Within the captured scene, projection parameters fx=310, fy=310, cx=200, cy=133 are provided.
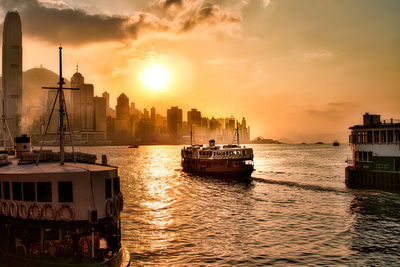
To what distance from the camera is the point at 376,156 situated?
5678 centimetres

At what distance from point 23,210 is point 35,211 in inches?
43.2

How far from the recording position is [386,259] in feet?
83.4

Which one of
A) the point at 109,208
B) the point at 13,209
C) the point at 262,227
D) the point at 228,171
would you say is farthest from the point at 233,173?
the point at 13,209

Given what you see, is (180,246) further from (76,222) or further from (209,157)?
(209,157)

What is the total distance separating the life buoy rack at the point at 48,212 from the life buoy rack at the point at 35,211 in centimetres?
28

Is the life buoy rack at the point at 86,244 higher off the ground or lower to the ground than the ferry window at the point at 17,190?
lower

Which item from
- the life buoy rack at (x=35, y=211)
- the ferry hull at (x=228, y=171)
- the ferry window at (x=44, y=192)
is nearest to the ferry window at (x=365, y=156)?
the ferry hull at (x=228, y=171)

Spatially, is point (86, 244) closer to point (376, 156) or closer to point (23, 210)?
point (23, 210)

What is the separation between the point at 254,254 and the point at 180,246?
674 cm

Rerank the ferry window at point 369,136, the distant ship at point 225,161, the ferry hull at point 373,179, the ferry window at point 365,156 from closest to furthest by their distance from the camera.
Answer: the ferry hull at point 373,179 < the ferry window at point 369,136 < the ferry window at point 365,156 < the distant ship at point 225,161

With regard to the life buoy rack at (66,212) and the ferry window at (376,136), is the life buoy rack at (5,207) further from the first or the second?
the ferry window at (376,136)

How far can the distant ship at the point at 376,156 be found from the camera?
54.9m

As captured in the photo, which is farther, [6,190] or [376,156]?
[376,156]

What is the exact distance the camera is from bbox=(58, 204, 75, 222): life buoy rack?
16.7 meters
